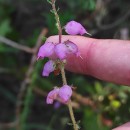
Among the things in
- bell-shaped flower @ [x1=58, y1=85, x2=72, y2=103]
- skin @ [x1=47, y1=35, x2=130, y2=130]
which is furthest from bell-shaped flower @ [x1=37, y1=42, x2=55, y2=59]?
skin @ [x1=47, y1=35, x2=130, y2=130]

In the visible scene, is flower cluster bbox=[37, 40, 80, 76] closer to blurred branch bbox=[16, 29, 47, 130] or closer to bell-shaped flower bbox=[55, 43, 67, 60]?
bell-shaped flower bbox=[55, 43, 67, 60]

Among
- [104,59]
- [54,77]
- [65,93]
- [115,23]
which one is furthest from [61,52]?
[54,77]

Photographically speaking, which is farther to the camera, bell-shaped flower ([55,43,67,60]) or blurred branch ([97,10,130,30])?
blurred branch ([97,10,130,30])

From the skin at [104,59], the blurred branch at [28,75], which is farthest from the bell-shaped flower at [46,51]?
the blurred branch at [28,75]

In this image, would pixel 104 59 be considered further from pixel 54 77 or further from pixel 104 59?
pixel 54 77

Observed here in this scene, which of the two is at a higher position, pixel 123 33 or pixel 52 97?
pixel 123 33

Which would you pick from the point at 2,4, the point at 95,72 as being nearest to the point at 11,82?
the point at 2,4

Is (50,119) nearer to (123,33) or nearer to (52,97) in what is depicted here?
(123,33)
